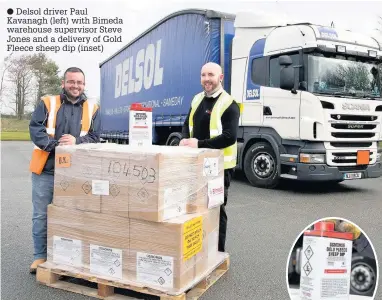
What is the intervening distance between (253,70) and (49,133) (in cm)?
569

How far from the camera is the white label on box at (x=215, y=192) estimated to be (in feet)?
12.1

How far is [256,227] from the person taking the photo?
5637mm

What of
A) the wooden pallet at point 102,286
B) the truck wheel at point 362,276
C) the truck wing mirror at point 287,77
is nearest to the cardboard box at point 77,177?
the wooden pallet at point 102,286

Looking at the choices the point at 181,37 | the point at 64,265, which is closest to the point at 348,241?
the point at 64,265

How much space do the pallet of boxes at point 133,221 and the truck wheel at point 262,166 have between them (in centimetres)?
490

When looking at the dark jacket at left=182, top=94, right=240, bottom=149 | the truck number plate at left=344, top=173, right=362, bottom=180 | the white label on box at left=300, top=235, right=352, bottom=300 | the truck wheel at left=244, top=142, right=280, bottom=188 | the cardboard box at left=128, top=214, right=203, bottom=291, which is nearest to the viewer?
the white label on box at left=300, top=235, right=352, bottom=300

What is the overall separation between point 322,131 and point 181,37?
415 centimetres

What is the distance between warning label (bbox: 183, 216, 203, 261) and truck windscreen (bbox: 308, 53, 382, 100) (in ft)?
16.5

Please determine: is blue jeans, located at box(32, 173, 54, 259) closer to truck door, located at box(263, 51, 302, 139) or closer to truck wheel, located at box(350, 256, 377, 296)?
truck wheel, located at box(350, 256, 377, 296)

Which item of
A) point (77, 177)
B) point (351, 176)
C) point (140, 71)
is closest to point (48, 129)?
point (77, 177)

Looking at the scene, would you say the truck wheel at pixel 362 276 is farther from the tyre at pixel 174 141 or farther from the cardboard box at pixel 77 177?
the tyre at pixel 174 141

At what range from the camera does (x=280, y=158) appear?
27.0 feet

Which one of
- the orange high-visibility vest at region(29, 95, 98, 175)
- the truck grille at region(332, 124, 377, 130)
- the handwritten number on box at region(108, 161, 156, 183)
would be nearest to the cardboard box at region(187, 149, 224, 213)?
the handwritten number on box at region(108, 161, 156, 183)

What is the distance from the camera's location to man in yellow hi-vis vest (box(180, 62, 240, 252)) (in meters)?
3.94
